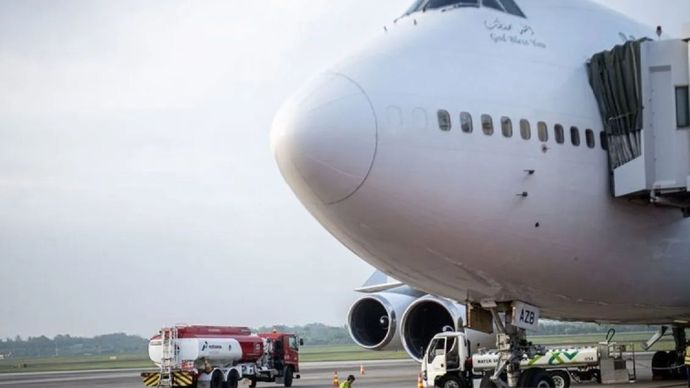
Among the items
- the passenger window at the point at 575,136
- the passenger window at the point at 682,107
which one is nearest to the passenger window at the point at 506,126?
the passenger window at the point at 575,136

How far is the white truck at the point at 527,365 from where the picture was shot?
1549cm

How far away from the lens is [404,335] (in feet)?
72.6

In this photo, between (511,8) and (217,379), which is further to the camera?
(217,379)

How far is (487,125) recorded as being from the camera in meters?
12.7

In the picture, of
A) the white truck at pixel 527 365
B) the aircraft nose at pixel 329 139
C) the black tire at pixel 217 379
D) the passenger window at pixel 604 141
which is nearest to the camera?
the aircraft nose at pixel 329 139

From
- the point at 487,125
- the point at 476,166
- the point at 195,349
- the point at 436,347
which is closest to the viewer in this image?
the point at 476,166

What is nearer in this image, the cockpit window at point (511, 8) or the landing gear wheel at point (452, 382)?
the cockpit window at point (511, 8)

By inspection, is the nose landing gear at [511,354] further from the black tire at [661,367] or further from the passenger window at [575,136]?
the black tire at [661,367]

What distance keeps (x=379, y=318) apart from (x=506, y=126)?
39.4 ft

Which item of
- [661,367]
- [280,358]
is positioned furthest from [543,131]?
[280,358]

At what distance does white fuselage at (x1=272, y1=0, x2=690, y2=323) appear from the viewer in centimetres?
1195

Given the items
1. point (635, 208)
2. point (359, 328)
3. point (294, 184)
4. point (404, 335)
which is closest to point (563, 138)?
point (635, 208)

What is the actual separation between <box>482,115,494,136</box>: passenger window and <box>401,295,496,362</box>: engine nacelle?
9.42 meters

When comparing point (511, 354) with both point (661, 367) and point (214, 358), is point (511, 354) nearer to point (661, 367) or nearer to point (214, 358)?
point (661, 367)
